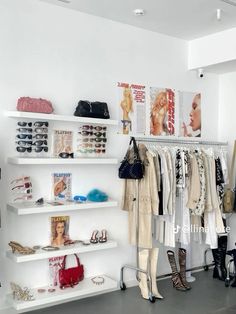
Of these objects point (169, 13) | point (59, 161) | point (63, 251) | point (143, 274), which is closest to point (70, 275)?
point (63, 251)

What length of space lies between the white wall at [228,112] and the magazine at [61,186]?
7.70ft

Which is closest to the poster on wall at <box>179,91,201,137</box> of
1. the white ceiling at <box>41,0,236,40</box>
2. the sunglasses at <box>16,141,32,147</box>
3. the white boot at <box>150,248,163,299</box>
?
the white ceiling at <box>41,0,236,40</box>

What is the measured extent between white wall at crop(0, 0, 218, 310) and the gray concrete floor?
12.0 inches

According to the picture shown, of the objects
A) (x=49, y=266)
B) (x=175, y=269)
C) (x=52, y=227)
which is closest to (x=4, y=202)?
(x=52, y=227)

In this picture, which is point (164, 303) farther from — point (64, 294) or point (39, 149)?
point (39, 149)

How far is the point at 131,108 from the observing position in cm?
438

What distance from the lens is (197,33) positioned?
460 centimetres

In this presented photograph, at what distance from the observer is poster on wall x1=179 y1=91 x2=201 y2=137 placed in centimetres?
485

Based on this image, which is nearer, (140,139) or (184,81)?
(140,139)

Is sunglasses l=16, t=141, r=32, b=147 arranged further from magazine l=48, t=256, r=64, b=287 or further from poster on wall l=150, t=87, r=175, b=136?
poster on wall l=150, t=87, r=175, b=136

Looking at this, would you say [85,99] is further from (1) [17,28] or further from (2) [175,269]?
(2) [175,269]

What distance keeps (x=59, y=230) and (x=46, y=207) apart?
45 centimetres

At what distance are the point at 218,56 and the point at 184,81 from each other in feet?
1.78

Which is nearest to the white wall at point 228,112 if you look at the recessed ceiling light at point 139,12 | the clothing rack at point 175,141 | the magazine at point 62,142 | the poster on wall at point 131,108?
the clothing rack at point 175,141
